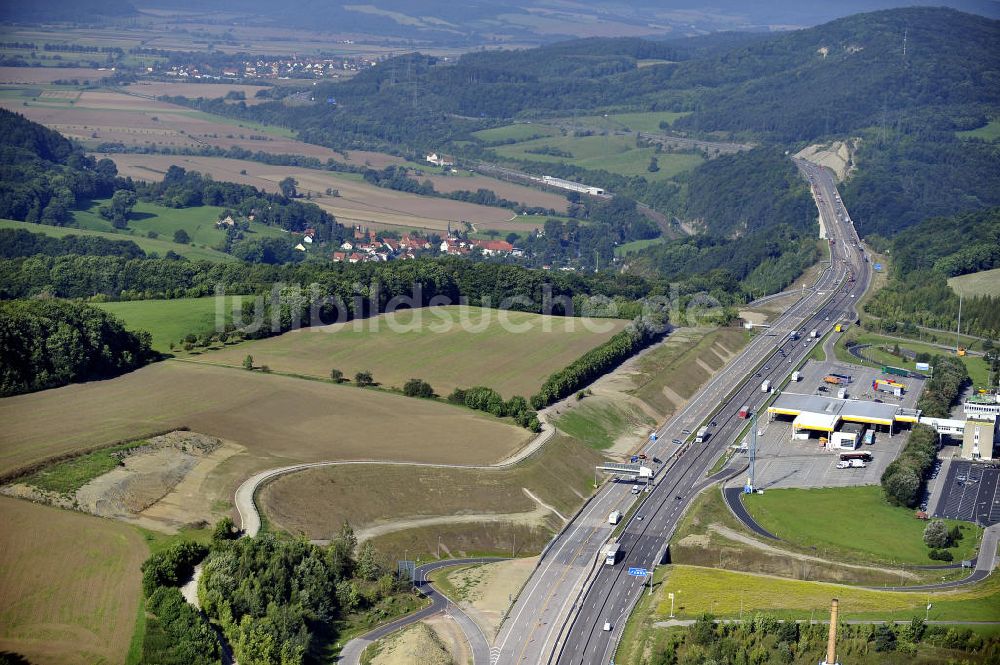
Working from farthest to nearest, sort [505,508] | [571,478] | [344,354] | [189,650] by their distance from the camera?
[344,354], [571,478], [505,508], [189,650]

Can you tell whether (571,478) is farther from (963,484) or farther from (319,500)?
(963,484)

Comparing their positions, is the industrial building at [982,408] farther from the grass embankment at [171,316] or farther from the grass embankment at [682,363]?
the grass embankment at [171,316]

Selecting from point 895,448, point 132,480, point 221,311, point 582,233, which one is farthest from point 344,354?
point 582,233

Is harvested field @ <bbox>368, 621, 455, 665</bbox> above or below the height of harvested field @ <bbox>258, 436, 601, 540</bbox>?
below

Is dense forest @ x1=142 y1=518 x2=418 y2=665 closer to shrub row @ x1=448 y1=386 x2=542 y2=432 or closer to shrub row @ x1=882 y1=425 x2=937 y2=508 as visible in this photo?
shrub row @ x1=448 y1=386 x2=542 y2=432

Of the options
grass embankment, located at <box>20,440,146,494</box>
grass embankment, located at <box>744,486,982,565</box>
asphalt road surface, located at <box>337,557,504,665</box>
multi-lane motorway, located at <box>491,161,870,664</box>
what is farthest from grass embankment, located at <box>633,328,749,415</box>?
grass embankment, located at <box>20,440,146,494</box>

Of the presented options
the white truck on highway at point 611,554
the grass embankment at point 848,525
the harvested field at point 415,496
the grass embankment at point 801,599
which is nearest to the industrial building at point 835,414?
the grass embankment at point 848,525

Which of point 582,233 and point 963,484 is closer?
point 963,484
